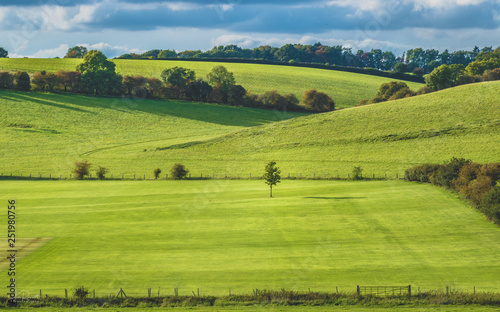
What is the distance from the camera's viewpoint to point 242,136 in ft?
358

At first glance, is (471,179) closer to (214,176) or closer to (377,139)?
(377,139)

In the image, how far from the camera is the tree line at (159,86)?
142 m

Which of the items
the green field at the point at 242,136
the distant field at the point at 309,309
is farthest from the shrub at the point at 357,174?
the distant field at the point at 309,309

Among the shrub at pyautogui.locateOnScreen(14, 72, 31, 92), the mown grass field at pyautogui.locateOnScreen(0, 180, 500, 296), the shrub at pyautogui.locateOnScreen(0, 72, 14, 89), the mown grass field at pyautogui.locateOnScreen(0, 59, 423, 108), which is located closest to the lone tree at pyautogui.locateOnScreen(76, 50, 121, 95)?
the shrub at pyautogui.locateOnScreen(14, 72, 31, 92)

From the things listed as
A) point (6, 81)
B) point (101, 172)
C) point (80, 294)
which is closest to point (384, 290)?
point (80, 294)

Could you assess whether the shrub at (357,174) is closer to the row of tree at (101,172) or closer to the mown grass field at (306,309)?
the row of tree at (101,172)

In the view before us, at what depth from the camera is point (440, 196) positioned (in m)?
63.0

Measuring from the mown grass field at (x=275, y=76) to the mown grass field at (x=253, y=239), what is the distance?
300 feet

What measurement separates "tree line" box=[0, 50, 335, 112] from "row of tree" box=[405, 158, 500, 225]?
6926 centimetres

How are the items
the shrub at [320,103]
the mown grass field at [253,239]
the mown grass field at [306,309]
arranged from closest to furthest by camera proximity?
the mown grass field at [306,309], the mown grass field at [253,239], the shrub at [320,103]

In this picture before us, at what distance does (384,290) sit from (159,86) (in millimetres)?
121778

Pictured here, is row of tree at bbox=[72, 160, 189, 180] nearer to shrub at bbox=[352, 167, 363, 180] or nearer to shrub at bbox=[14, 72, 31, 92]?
shrub at bbox=[352, 167, 363, 180]

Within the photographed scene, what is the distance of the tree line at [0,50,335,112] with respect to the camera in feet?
465

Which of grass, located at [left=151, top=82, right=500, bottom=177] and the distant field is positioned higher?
grass, located at [left=151, top=82, right=500, bottom=177]
